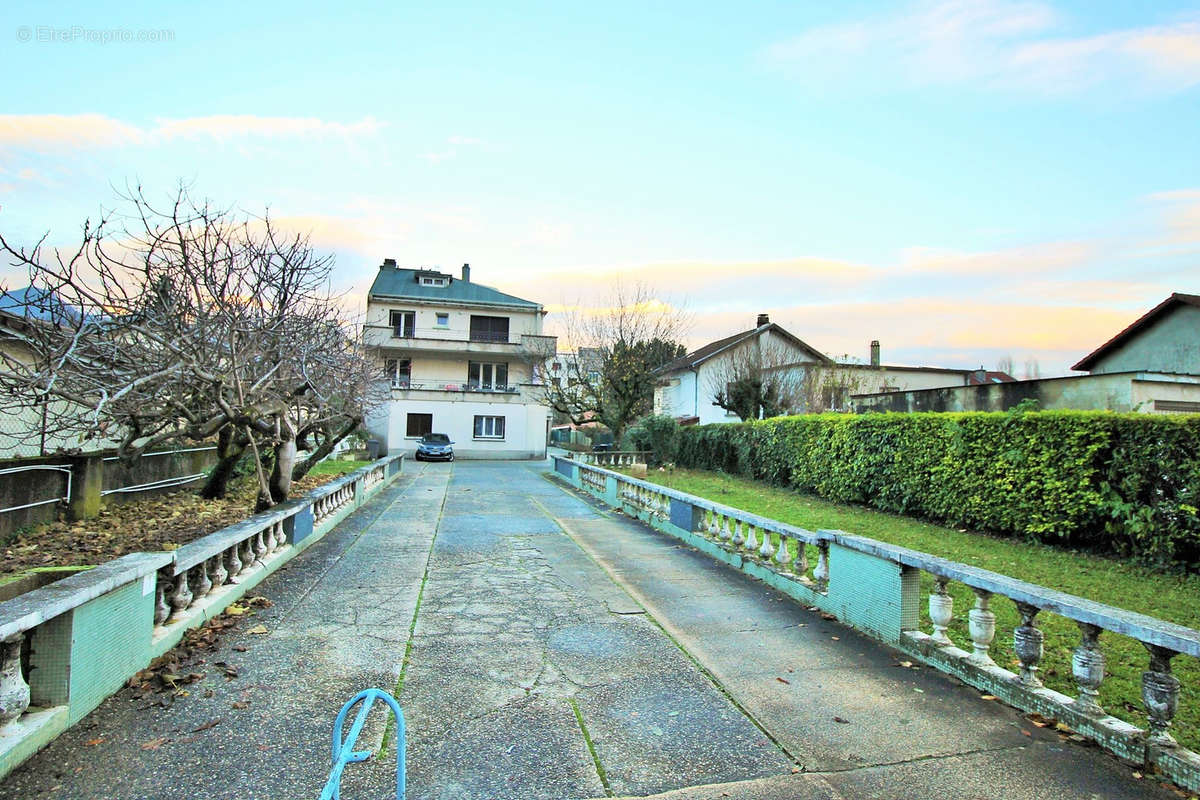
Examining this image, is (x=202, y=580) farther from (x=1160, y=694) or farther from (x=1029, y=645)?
(x=1160, y=694)

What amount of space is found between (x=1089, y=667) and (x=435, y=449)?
32.4 m

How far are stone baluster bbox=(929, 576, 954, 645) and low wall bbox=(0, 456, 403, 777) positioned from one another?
16.2 ft

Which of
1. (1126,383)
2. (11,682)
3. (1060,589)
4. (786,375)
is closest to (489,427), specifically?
(786,375)

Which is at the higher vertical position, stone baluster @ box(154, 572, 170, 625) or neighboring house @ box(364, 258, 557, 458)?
neighboring house @ box(364, 258, 557, 458)

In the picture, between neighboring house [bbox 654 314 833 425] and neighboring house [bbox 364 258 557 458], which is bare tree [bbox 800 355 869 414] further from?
neighboring house [bbox 364 258 557 458]

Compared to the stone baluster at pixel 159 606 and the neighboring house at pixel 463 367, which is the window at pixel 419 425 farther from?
the stone baluster at pixel 159 606

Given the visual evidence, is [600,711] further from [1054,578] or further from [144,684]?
[1054,578]

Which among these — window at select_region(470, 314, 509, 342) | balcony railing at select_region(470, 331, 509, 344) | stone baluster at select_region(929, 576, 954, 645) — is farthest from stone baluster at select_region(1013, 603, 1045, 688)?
window at select_region(470, 314, 509, 342)

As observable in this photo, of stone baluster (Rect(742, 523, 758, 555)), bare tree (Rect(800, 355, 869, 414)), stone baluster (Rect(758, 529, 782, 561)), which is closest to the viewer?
stone baluster (Rect(758, 529, 782, 561))

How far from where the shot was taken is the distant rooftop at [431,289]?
40.7 m

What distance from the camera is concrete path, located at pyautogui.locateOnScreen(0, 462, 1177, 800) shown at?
9.56 feet

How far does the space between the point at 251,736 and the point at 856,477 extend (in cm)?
1239

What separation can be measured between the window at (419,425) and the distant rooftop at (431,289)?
7.12 m

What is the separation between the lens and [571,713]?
3.67 meters
